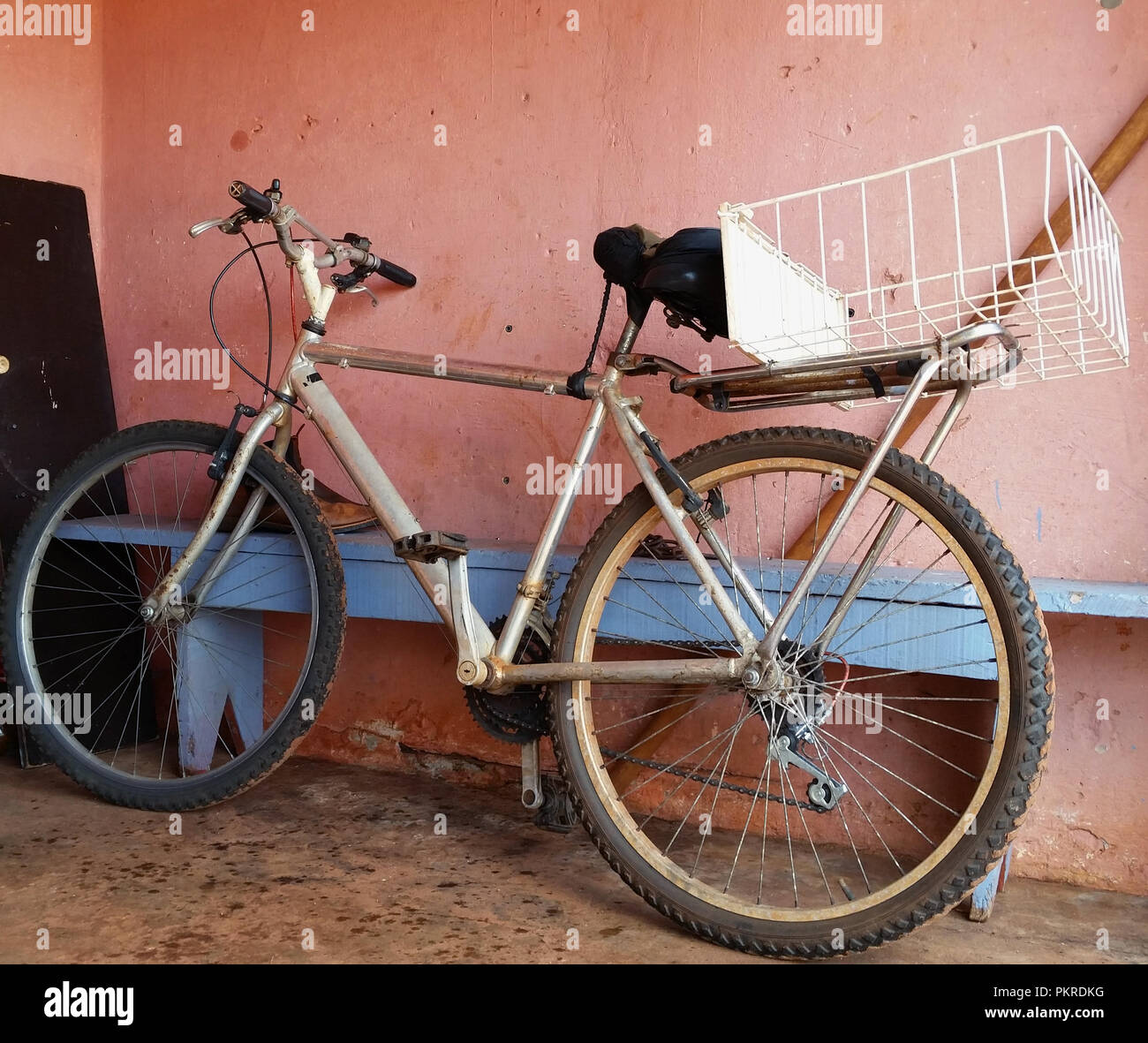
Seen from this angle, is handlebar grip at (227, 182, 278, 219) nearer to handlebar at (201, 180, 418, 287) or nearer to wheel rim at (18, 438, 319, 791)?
handlebar at (201, 180, 418, 287)

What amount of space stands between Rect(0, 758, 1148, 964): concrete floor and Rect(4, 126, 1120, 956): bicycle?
12cm

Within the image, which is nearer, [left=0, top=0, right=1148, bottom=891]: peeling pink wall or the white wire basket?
the white wire basket

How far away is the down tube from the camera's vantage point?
192cm

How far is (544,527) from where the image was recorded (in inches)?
76.2

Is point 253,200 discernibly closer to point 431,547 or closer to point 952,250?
point 431,547

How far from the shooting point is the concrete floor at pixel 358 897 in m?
1.68

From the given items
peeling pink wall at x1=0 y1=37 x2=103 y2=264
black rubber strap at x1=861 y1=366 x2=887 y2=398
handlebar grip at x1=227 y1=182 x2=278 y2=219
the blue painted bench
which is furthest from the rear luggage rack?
peeling pink wall at x1=0 y1=37 x2=103 y2=264

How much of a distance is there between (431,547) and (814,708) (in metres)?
0.76

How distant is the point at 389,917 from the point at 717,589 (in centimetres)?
80

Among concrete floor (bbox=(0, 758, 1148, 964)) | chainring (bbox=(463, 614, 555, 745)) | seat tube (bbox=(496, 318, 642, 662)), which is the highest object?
seat tube (bbox=(496, 318, 642, 662))

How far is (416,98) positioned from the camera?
258 centimetres
